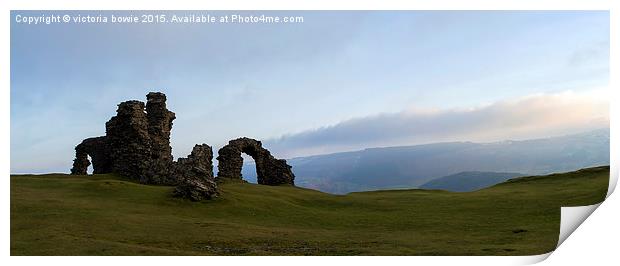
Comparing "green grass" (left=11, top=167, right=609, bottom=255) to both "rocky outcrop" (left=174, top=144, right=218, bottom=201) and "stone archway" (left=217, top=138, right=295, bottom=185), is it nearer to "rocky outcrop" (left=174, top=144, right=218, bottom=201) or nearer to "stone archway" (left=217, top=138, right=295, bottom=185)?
"rocky outcrop" (left=174, top=144, right=218, bottom=201)

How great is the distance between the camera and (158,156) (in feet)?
204

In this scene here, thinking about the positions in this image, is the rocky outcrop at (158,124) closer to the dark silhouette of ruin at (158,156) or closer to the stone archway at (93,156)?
the dark silhouette of ruin at (158,156)

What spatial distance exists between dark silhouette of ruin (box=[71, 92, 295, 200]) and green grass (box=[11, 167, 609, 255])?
3.04 m

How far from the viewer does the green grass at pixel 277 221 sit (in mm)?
26688

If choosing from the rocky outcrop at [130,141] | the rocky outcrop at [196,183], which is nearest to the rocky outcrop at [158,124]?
the rocky outcrop at [130,141]

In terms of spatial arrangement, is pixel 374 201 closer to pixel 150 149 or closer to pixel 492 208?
pixel 492 208

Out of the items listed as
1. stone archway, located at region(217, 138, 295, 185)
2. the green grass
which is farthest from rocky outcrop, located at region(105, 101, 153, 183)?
stone archway, located at region(217, 138, 295, 185)

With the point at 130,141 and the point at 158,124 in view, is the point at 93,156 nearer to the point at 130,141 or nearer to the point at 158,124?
the point at 158,124

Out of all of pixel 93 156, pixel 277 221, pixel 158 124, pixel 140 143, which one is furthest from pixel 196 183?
pixel 93 156

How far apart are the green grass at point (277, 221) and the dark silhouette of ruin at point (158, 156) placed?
3.04m

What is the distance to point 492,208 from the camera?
41562 millimetres

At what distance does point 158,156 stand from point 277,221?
3012 cm

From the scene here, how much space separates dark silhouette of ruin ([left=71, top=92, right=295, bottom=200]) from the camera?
43241 millimetres
